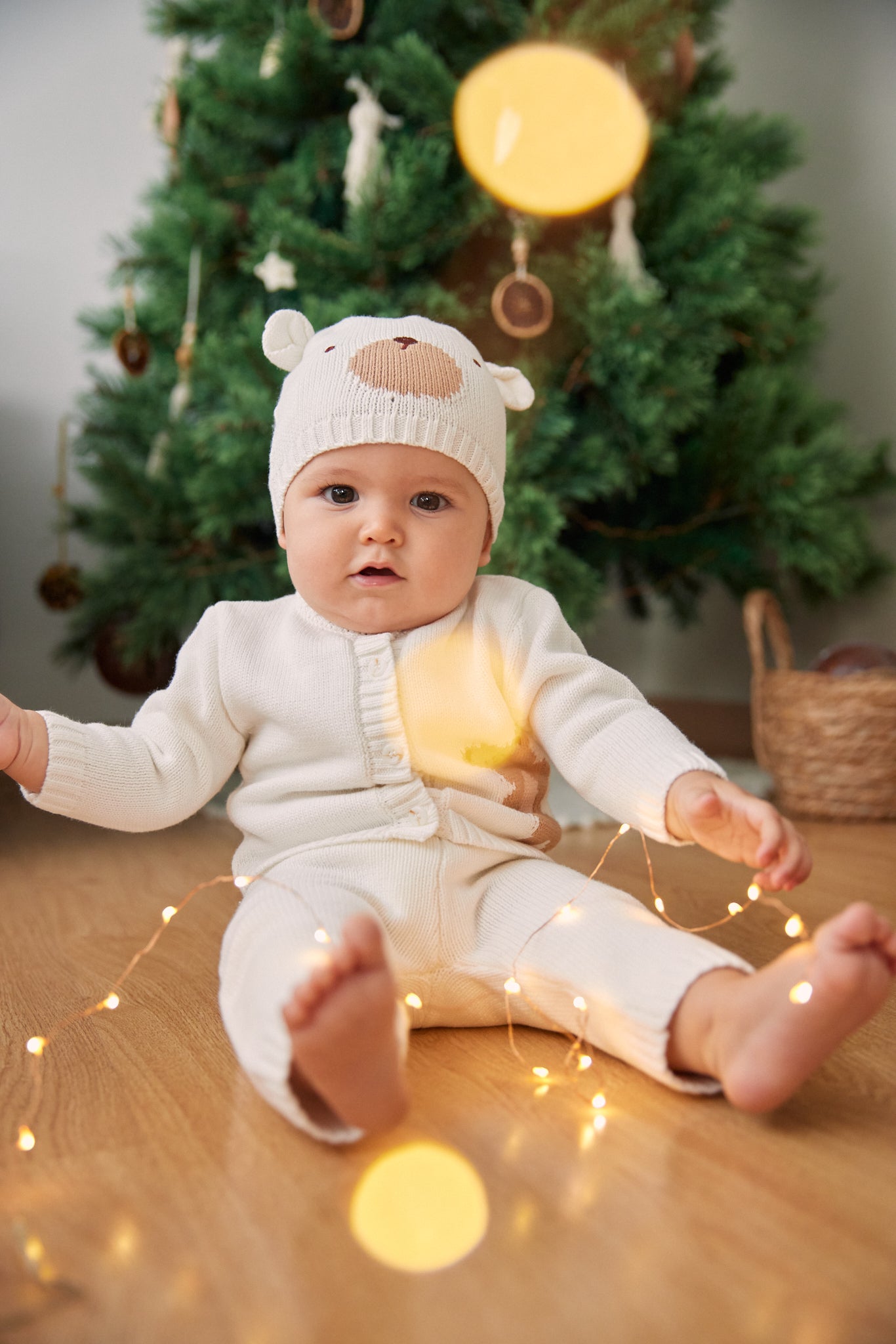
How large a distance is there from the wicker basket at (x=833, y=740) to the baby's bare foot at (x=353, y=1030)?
109cm

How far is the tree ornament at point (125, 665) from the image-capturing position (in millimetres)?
1507

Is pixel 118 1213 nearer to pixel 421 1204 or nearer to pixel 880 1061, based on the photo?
pixel 421 1204

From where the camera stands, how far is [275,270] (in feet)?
4.33

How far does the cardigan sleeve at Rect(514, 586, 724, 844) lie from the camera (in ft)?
2.25

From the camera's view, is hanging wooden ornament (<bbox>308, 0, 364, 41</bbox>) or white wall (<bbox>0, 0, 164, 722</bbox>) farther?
white wall (<bbox>0, 0, 164, 722</bbox>)

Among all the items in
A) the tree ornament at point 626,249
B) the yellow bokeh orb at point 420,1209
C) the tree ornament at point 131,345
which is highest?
the tree ornament at point 626,249

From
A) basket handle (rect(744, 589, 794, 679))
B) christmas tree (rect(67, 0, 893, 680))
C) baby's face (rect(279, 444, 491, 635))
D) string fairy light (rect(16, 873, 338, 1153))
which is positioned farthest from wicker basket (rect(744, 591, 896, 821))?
string fairy light (rect(16, 873, 338, 1153))

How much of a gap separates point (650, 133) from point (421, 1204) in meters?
1.32

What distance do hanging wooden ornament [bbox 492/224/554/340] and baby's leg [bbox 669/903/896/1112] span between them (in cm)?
96

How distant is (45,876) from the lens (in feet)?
3.76

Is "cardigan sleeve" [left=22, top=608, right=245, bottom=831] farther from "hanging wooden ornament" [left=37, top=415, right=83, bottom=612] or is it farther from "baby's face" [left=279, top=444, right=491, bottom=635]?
→ "hanging wooden ornament" [left=37, top=415, right=83, bottom=612]

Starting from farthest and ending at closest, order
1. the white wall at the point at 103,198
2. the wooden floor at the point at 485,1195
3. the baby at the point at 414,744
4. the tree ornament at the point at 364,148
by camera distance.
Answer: the white wall at the point at 103,198, the tree ornament at the point at 364,148, the baby at the point at 414,744, the wooden floor at the point at 485,1195

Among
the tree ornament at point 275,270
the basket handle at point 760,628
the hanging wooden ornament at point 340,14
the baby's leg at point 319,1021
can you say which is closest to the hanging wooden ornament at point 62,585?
the tree ornament at point 275,270

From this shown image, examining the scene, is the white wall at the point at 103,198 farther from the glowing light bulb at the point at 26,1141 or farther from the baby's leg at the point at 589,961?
the glowing light bulb at the point at 26,1141
